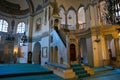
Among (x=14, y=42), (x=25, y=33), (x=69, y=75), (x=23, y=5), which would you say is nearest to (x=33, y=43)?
(x=25, y=33)

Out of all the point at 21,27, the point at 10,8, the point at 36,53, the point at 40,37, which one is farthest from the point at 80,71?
the point at 10,8

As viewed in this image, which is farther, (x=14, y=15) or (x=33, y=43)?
(x=14, y=15)

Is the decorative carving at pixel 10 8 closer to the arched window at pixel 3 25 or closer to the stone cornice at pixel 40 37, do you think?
the arched window at pixel 3 25

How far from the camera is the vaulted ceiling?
16.9 meters

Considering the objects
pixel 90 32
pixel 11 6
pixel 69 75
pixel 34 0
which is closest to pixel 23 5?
pixel 11 6

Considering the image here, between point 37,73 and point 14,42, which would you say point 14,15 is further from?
point 37,73

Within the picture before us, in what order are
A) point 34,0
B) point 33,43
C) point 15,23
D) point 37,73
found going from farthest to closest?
point 15,23, point 34,0, point 33,43, point 37,73

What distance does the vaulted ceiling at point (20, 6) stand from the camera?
16.9 meters

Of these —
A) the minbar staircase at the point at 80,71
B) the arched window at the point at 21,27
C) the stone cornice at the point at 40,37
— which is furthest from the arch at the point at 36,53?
the minbar staircase at the point at 80,71

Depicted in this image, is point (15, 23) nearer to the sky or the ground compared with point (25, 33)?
nearer to the sky

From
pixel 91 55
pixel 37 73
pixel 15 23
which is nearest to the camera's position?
pixel 37 73

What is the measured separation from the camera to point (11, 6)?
61.6 feet

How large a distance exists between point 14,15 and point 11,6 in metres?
1.73

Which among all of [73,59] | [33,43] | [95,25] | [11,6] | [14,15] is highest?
[11,6]
